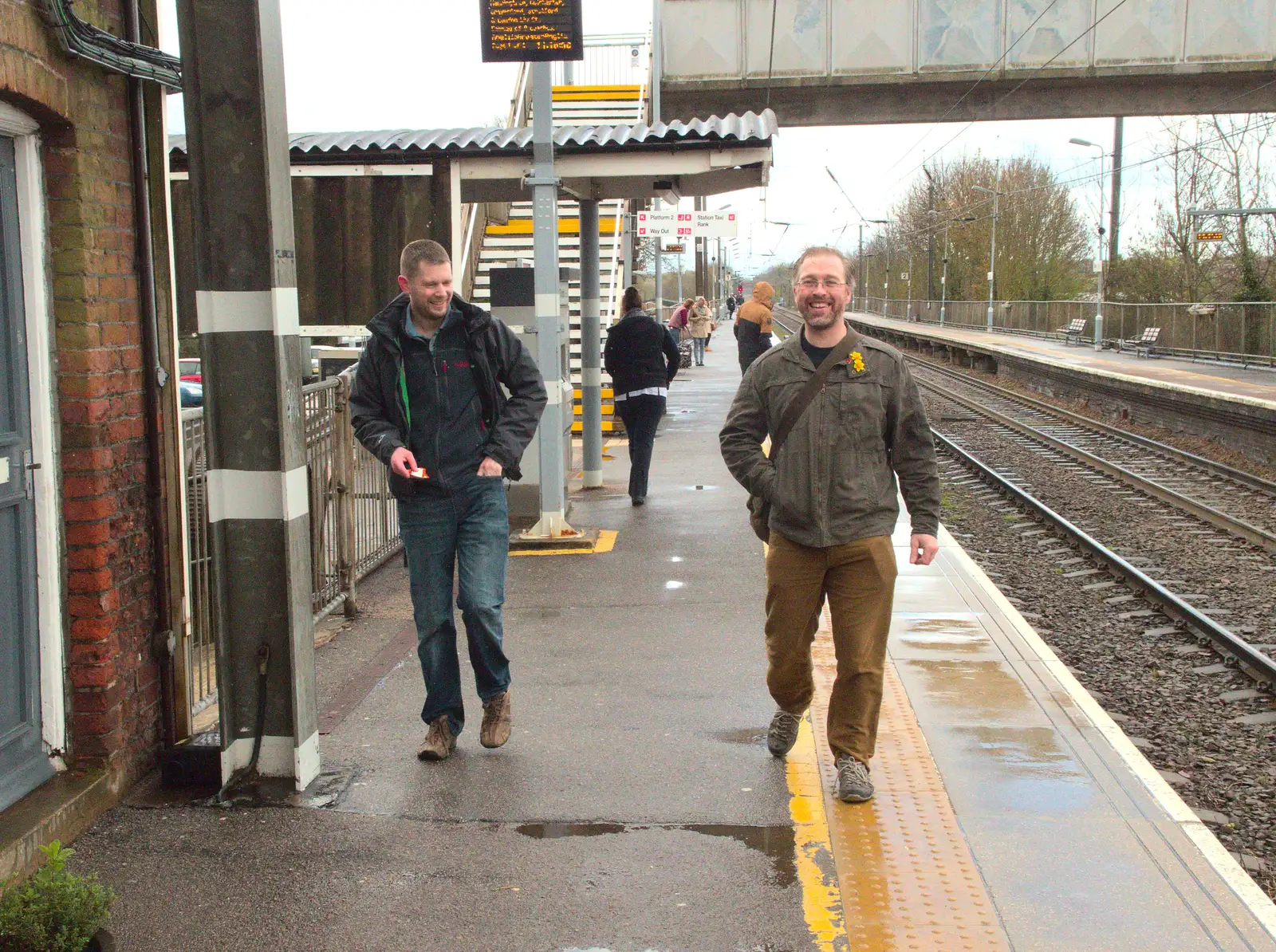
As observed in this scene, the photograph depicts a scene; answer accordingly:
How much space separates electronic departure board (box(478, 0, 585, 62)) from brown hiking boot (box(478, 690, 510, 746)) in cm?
491

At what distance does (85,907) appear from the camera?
10.0 ft

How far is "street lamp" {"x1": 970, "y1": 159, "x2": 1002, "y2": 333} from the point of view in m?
56.3

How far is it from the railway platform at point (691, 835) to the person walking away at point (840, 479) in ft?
1.50

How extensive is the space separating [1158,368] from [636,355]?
2107cm

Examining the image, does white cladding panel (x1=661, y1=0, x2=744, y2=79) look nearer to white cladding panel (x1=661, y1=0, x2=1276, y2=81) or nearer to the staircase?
white cladding panel (x1=661, y1=0, x2=1276, y2=81)

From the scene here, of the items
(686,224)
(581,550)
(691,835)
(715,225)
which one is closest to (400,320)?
(691,835)

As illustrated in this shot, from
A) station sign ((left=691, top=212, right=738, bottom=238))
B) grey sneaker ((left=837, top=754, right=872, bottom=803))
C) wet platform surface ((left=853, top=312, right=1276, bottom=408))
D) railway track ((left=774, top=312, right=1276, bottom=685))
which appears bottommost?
railway track ((left=774, top=312, right=1276, bottom=685))

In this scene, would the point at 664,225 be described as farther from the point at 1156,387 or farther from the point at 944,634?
the point at 944,634

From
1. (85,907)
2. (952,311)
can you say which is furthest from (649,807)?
(952,311)

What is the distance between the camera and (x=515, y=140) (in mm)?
10414

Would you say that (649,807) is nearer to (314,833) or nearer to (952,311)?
(314,833)

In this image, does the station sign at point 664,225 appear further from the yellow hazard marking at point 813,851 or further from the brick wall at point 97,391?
the brick wall at point 97,391

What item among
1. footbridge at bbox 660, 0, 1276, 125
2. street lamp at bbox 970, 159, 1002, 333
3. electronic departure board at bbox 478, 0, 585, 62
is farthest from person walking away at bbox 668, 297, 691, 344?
street lamp at bbox 970, 159, 1002, 333

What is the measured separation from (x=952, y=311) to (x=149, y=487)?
6617cm
